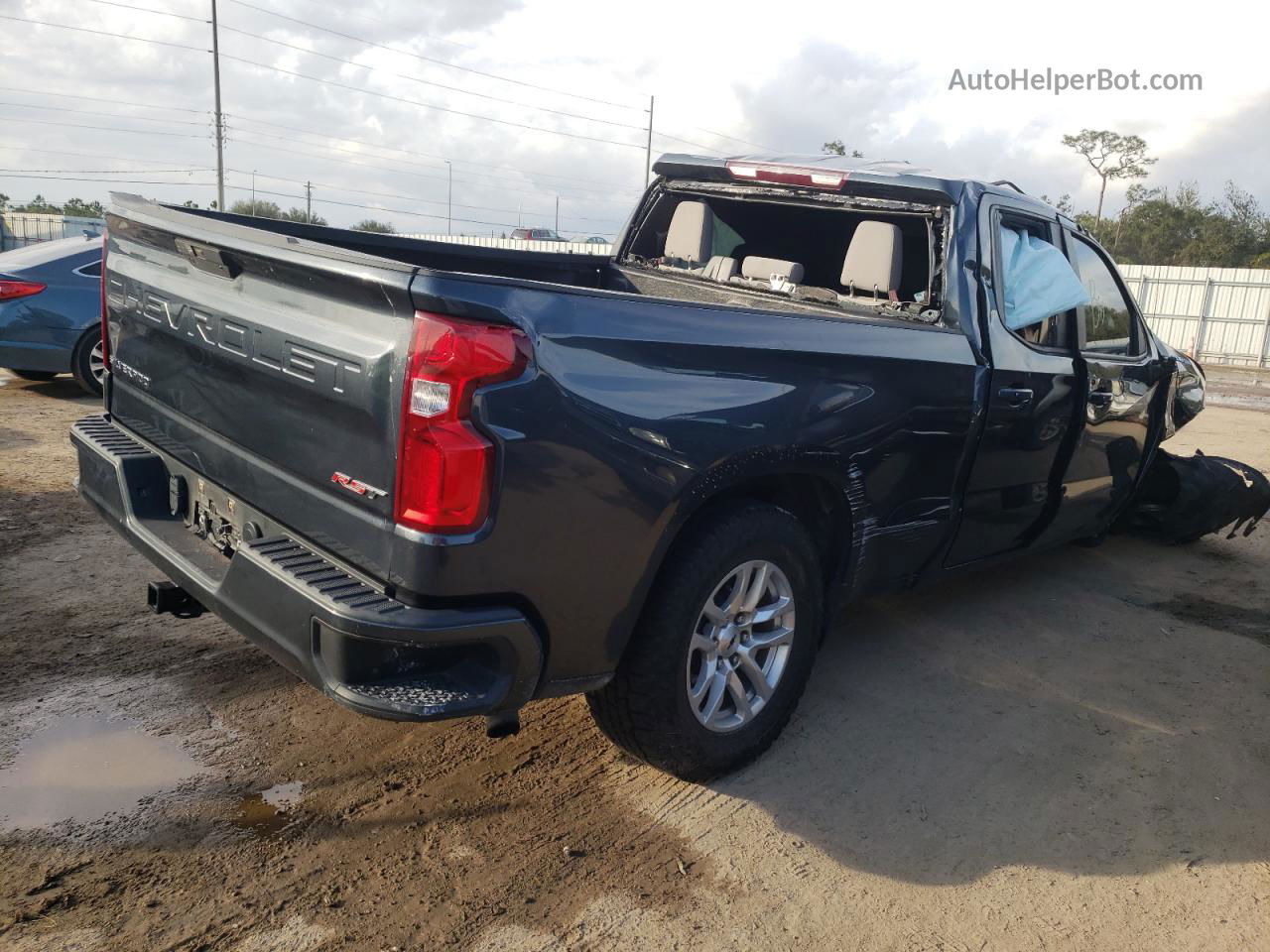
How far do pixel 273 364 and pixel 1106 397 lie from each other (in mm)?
3764

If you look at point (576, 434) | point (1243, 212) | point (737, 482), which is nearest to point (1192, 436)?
point (737, 482)

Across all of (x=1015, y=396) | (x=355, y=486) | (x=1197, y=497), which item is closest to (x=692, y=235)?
(x=1015, y=396)

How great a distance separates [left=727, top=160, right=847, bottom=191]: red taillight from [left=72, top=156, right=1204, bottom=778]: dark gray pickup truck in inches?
0.7

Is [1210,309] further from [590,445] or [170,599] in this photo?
[170,599]

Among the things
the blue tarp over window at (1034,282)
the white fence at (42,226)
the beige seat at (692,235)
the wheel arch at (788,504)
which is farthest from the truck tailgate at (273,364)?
the white fence at (42,226)

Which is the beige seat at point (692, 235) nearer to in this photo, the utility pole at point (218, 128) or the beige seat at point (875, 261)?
the beige seat at point (875, 261)

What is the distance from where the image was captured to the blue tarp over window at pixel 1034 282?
419 cm

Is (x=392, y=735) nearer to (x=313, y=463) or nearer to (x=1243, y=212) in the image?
(x=313, y=463)

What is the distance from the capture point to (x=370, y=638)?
7.68 feet

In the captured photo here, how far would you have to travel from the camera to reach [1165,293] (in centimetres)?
2756

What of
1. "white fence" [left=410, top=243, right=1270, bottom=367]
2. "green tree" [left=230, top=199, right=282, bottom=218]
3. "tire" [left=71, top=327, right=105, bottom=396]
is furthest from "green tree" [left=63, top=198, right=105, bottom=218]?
"tire" [left=71, top=327, right=105, bottom=396]

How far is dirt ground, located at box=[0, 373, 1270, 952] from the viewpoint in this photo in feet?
8.50

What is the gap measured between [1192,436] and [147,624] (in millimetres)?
10657

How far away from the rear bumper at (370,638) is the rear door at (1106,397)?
3.21 m
